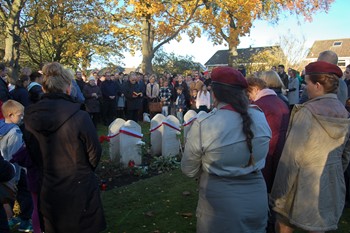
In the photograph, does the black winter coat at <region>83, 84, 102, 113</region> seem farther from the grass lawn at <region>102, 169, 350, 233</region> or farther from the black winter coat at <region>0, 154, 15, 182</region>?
the black winter coat at <region>0, 154, 15, 182</region>

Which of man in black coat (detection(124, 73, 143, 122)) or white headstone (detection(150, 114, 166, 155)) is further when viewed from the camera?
man in black coat (detection(124, 73, 143, 122))

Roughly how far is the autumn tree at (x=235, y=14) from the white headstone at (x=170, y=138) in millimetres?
14566

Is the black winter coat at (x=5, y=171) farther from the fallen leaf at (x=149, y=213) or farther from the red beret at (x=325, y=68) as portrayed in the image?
the red beret at (x=325, y=68)

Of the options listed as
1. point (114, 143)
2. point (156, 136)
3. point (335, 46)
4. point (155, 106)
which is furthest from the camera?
point (335, 46)

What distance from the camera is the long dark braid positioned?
107 inches

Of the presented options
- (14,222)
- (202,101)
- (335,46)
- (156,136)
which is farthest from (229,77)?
(335,46)

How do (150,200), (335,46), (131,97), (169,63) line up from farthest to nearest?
(335,46)
(169,63)
(131,97)
(150,200)

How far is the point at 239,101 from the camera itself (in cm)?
276

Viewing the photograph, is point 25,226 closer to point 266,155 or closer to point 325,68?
point 266,155

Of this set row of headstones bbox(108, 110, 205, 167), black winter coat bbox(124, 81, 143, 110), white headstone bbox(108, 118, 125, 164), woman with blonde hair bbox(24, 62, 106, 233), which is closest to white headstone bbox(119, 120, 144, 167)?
row of headstones bbox(108, 110, 205, 167)

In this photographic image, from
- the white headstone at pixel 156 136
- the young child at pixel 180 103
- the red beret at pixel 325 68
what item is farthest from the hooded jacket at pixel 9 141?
the young child at pixel 180 103

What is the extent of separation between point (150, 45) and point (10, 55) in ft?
31.1

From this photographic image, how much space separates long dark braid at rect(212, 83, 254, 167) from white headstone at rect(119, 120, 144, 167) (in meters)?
5.14

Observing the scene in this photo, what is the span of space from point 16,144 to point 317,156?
11.4 feet
